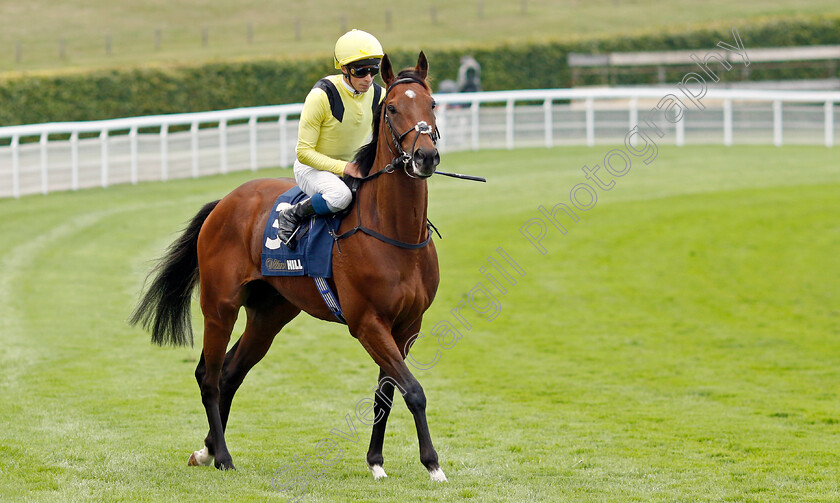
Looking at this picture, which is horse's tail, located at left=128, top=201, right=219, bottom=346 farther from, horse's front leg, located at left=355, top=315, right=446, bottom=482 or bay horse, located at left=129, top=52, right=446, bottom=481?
horse's front leg, located at left=355, top=315, right=446, bottom=482

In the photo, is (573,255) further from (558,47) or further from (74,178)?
(558,47)

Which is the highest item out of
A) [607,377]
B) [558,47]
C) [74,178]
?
[558,47]

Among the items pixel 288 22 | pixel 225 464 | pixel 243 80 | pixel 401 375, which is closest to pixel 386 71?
pixel 401 375

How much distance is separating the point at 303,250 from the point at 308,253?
0.17ft

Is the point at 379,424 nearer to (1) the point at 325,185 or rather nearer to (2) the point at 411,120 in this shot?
(1) the point at 325,185

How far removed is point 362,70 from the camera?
5496 mm

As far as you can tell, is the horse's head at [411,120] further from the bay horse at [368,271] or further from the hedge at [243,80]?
the hedge at [243,80]

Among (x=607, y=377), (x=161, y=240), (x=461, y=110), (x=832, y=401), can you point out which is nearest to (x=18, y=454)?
(x=607, y=377)

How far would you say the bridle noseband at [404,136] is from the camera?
4.97 metres

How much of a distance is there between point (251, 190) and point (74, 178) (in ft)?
42.8

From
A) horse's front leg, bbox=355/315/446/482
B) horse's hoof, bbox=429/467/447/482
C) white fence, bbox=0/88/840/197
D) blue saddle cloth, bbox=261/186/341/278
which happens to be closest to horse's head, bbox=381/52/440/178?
blue saddle cloth, bbox=261/186/341/278

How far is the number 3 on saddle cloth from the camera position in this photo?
18.3 feet

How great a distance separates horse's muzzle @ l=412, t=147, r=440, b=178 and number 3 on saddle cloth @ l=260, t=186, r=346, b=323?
31.9 inches

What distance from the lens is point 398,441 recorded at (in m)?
6.93
